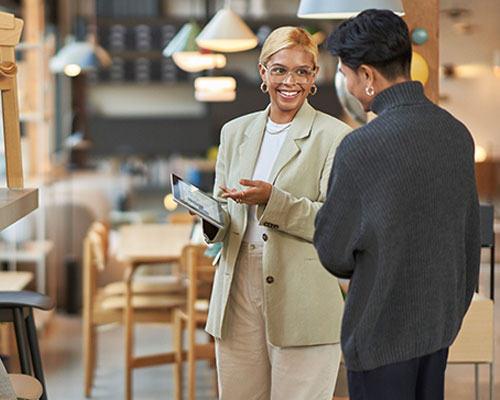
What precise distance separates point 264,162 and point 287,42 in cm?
36

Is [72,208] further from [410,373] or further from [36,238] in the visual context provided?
[410,373]

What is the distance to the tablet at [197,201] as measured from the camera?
2.07 meters

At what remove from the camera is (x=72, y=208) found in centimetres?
679

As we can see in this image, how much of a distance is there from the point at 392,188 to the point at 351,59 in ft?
0.97

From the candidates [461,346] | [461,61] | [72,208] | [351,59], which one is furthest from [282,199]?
[461,61]

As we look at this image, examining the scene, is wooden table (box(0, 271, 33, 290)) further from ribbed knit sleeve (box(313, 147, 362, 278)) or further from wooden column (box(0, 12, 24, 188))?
ribbed knit sleeve (box(313, 147, 362, 278))

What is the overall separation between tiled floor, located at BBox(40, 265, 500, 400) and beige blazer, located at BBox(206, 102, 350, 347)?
1.47 meters

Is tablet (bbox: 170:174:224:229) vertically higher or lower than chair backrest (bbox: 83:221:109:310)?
higher

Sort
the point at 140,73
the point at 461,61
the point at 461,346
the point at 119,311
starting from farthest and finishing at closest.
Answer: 1. the point at 140,73
2. the point at 461,61
3. the point at 119,311
4. the point at 461,346

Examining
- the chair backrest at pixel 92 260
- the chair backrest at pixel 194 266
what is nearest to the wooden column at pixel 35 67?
the chair backrest at pixel 92 260

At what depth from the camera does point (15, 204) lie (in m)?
1.70

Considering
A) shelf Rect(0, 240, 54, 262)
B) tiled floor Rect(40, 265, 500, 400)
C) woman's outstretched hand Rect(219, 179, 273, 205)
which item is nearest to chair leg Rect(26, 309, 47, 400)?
woman's outstretched hand Rect(219, 179, 273, 205)

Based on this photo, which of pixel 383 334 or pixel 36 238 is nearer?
pixel 383 334

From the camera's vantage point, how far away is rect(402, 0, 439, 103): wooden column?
313 cm
